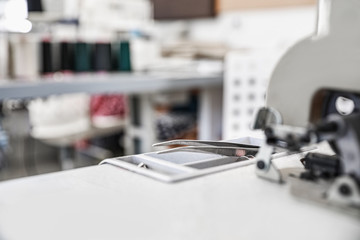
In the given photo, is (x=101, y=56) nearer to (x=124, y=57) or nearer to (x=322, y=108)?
(x=124, y=57)

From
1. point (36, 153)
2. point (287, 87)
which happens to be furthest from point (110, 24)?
point (287, 87)

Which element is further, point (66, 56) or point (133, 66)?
point (133, 66)

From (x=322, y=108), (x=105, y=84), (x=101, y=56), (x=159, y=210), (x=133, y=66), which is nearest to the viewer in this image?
(x=159, y=210)

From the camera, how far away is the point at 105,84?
1783mm

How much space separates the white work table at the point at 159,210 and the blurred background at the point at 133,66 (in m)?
1.10

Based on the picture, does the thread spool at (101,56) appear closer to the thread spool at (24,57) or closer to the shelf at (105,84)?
the shelf at (105,84)

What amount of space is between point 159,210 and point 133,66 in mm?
1897

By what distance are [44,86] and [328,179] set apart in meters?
1.30

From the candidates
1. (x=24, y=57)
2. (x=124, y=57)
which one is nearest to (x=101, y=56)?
(x=124, y=57)

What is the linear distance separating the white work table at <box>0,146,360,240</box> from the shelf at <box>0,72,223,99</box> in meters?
1.08

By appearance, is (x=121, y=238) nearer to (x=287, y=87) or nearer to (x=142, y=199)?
(x=142, y=199)

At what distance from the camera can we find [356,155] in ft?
1.50

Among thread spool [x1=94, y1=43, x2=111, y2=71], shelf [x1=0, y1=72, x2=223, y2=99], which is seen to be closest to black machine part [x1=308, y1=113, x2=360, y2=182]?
shelf [x1=0, y1=72, x2=223, y2=99]

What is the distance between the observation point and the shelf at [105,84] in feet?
5.08
